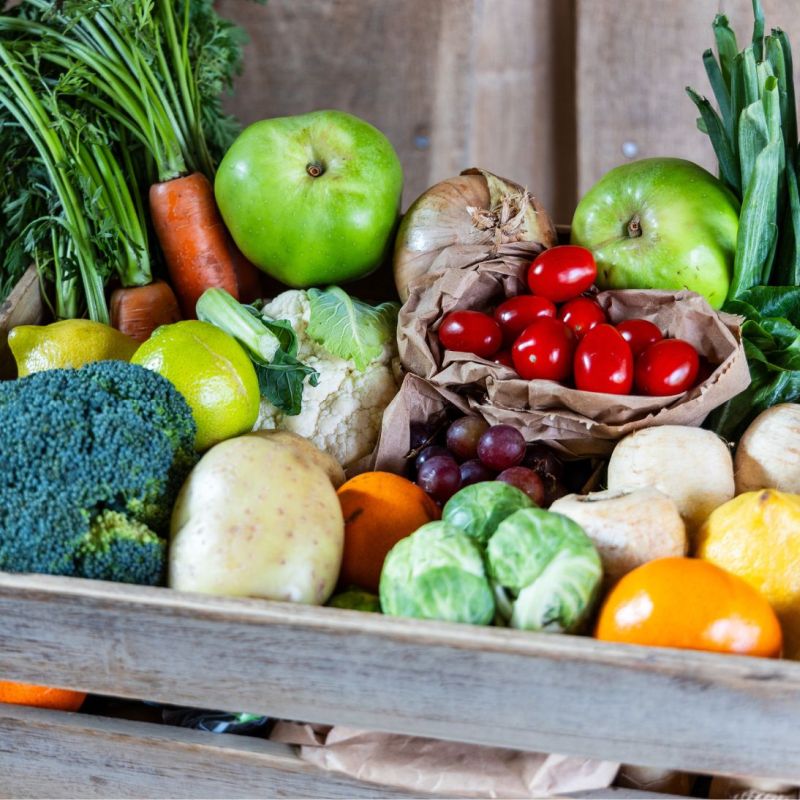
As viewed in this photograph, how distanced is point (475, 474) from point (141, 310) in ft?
2.11

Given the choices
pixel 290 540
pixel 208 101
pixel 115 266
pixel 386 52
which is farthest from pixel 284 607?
pixel 386 52

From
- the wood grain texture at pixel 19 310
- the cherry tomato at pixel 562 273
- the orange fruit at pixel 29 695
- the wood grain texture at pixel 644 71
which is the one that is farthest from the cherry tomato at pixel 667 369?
the wood grain texture at pixel 644 71

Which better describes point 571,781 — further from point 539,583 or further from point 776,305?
point 776,305

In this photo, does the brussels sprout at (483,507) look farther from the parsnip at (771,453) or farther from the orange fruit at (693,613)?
the parsnip at (771,453)

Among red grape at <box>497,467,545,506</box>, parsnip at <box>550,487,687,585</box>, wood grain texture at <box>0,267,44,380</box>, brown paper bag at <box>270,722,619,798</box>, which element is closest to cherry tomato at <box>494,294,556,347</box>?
red grape at <box>497,467,545,506</box>

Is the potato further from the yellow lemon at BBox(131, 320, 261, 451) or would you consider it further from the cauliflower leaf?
the cauliflower leaf

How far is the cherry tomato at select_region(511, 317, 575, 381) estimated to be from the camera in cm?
119

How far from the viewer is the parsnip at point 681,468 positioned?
1.08 m

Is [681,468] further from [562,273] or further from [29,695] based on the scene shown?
[29,695]

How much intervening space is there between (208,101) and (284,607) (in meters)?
1.15

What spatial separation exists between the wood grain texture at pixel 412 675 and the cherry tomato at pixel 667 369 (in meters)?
0.47

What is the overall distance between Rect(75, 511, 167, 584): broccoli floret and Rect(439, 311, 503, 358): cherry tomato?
1.72 ft

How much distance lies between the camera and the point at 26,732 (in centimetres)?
101

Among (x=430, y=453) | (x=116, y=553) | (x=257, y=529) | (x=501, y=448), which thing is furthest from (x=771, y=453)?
(x=116, y=553)
